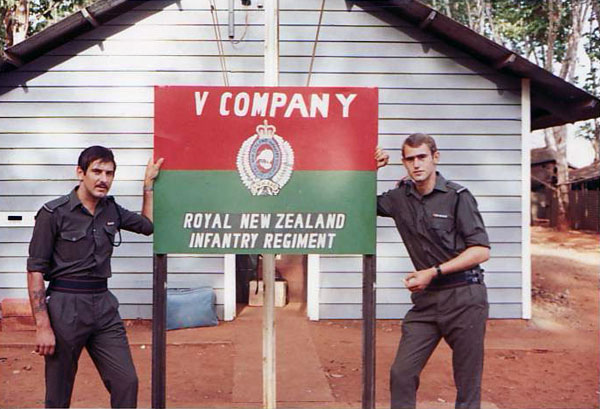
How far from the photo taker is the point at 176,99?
11.6 feet

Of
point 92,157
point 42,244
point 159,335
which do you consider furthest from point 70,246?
point 159,335

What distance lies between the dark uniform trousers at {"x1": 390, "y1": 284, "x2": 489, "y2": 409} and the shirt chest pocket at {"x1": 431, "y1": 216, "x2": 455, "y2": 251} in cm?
27

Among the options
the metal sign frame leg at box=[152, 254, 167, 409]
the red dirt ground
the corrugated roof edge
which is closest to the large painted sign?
the metal sign frame leg at box=[152, 254, 167, 409]

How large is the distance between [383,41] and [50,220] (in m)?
5.81

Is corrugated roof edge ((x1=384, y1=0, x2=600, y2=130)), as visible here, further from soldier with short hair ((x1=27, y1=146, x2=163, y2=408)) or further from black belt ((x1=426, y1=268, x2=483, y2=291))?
soldier with short hair ((x1=27, y1=146, x2=163, y2=408))

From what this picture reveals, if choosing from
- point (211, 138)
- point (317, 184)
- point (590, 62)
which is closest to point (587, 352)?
point (317, 184)

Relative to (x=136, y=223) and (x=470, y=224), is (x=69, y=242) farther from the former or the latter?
(x=470, y=224)

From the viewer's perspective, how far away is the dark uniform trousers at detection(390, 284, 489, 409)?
360cm

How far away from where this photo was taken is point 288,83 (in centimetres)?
819

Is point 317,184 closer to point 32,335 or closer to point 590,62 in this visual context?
point 32,335

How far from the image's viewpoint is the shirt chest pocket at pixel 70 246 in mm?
3457

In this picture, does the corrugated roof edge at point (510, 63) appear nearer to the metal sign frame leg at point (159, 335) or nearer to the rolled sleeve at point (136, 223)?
the rolled sleeve at point (136, 223)

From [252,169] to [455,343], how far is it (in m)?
1.59

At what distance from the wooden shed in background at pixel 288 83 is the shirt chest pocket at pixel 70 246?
4635 millimetres
